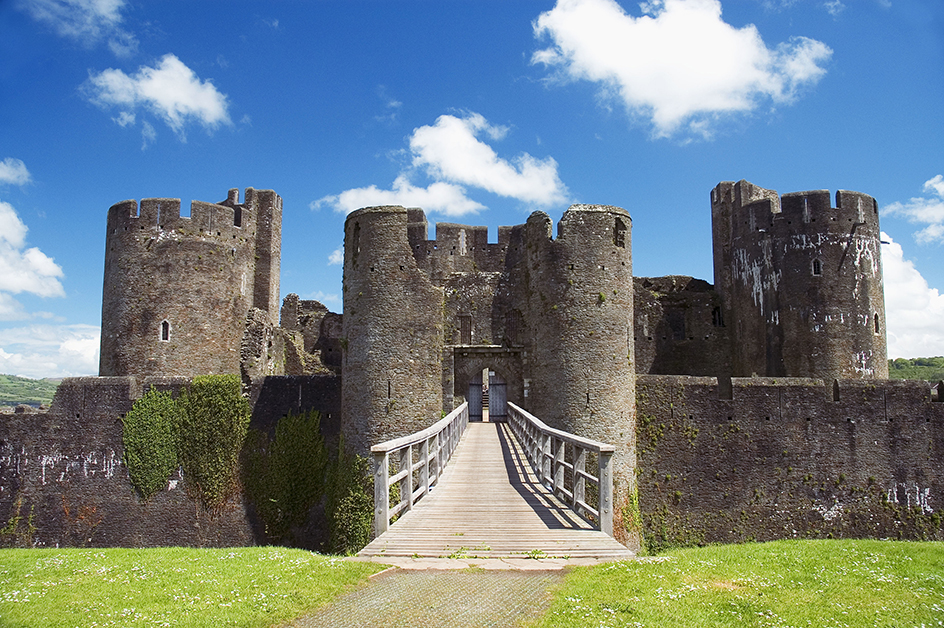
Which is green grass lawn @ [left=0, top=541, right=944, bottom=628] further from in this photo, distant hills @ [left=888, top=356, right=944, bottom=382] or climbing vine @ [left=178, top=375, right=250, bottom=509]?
distant hills @ [left=888, top=356, right=944, bottom=382]

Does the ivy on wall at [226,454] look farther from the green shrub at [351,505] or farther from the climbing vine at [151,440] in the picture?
the green shrub at [351,505]

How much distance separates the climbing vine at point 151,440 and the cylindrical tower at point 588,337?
Result: 40.2 feet

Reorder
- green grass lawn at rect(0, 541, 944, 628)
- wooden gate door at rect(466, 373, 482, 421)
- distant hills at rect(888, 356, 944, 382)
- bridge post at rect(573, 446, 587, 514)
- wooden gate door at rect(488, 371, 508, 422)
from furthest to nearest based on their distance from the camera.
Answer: distant hills at rect(888, 356, 944, 382)
wooden gate door at rect(488, 371, 508, 422)
wooden gate door at rect(466, 373, 482, 421)
bridge post at rect(573, 446, 587, 514)
green grass lawn at rect(0, 541, 944, 628)

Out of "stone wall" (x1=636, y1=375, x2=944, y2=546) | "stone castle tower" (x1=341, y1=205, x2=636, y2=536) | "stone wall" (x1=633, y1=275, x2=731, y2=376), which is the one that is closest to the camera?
"stone castle tower" (x1=341, y1=205, x2=636, y2=536)

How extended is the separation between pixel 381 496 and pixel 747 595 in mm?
5174

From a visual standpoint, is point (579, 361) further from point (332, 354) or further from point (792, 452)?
point (332, 354)

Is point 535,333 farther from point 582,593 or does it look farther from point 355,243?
point 582,593

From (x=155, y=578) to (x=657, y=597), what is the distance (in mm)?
6377

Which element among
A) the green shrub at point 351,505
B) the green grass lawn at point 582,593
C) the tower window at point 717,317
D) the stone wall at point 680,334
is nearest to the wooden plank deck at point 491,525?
the green grass lawn at point 582,593

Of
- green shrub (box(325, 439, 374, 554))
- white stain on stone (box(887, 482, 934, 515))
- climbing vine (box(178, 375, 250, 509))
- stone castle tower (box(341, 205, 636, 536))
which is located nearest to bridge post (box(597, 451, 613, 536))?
stone castle tower (box(341, 205, 636, 536))

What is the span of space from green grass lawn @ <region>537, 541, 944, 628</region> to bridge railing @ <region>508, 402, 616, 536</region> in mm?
1385

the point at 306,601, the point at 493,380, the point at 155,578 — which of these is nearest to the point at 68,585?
the point at 155,578

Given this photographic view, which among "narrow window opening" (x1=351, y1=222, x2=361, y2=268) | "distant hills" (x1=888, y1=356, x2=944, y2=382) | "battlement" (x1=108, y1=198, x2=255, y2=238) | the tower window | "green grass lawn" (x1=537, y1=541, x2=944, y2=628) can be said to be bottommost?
"green grass lawn" (x1=537, y1=541, x2=944, y2=628)

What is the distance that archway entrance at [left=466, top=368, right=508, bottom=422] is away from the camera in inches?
1134
